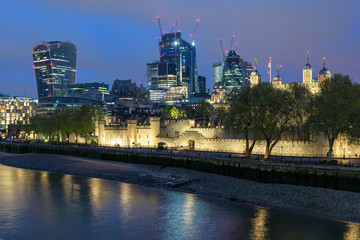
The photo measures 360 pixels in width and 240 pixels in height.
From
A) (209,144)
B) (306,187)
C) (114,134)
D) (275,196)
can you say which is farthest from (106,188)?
(114,134)

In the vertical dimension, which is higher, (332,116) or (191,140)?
(332,116)

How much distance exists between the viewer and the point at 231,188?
181ft

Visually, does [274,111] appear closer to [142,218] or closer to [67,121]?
[142,218]

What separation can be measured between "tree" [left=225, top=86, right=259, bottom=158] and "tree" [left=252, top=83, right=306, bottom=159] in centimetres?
83

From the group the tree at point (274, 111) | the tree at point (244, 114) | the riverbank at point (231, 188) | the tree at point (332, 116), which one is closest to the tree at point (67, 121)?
the riverbank at point (231, 188)

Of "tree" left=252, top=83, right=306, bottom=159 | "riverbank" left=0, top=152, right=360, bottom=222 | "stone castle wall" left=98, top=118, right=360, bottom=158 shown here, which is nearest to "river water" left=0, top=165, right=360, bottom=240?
"riverbank" left=0, top=152, right=360, bottom=222

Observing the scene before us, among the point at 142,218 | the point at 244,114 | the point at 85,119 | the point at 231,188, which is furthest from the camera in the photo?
the point at 85,119

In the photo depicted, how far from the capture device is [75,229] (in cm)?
3766

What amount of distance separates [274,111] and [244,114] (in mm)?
5684

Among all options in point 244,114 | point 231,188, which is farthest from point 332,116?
point 231,188

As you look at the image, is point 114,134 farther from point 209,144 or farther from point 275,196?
point 275,196

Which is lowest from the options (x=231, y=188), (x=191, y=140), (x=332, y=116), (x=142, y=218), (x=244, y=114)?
(x=142, y=218)

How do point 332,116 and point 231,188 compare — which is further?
point 332,116

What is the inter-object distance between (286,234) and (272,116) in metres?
32.5
